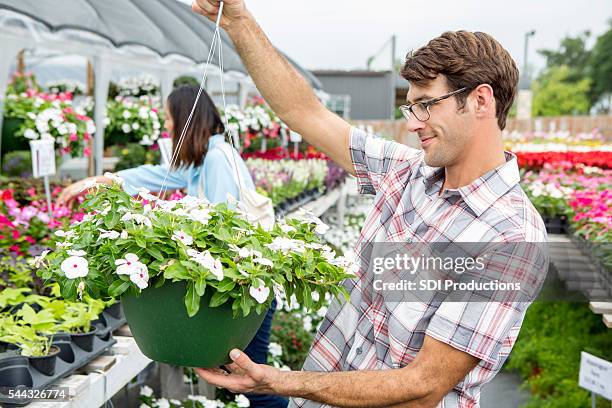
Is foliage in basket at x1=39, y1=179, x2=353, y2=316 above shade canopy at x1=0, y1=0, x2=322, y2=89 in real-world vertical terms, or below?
below

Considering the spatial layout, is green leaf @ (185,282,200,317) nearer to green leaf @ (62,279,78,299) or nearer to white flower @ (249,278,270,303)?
white flower @ (249,278,270,303)

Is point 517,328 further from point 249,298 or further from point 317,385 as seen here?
point 249,298

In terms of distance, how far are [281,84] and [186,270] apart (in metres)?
0.63

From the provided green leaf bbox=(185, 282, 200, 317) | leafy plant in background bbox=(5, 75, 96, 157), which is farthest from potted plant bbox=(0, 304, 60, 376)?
leafy plant in background bbox=(5, 75, 96, 157)

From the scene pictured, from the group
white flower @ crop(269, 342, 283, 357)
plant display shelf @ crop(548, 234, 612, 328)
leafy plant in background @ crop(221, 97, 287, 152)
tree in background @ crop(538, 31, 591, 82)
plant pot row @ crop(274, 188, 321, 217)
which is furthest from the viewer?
tree in background @ crop(538, 31, 591, 82)

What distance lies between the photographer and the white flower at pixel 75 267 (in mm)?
1215

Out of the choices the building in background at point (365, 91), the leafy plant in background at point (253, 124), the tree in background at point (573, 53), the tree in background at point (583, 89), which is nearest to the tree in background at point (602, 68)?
the tree in background at point (583, 89)

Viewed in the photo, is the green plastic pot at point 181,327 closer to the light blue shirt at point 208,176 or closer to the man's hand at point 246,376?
the man's hand at point 246,376

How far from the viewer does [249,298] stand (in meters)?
1.25

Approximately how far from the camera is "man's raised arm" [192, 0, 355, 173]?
61.9 inches

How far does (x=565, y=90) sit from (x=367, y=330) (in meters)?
49.6

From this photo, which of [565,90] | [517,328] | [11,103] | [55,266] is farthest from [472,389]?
[565,90]

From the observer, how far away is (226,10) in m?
1.55

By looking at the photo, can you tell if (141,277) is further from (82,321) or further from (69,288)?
(82,321)
